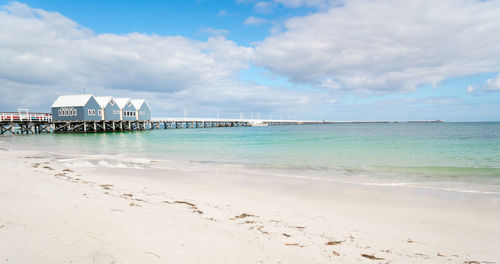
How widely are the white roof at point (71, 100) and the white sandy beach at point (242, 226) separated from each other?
5517cm

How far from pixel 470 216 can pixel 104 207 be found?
25.6 feet

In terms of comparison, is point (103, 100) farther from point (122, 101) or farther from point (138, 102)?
point (138, 102)

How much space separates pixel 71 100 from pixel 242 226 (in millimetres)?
63674

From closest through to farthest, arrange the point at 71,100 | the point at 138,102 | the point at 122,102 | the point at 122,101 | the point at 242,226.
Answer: the point at 242,226
the point at 71,100
the point at 122,102
the point at 122,101
the point at 138,102

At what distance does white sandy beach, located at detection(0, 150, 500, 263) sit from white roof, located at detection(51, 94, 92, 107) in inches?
2172

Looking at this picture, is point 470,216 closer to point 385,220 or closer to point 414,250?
point 385,220

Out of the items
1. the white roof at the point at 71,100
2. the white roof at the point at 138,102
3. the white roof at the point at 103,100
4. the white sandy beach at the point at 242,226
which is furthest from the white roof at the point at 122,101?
the white sandy beach at the point at 242,226

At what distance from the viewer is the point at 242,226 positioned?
4.95 metres

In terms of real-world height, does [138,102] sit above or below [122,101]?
above

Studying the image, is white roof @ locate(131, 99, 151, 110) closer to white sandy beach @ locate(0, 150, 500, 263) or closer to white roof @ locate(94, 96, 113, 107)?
white roof @ locate(94, 96, 113, 107)

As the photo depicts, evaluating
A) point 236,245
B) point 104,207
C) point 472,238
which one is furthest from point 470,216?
point 104,207

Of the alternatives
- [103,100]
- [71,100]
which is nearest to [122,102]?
[103,100]

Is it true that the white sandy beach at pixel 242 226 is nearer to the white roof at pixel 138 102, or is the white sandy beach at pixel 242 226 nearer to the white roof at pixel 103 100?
the white roof at pixel 103 100

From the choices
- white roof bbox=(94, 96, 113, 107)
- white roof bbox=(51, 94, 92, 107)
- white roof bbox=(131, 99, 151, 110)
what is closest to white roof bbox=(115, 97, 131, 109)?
white roof bbox=(94, 96, 113, 107)
